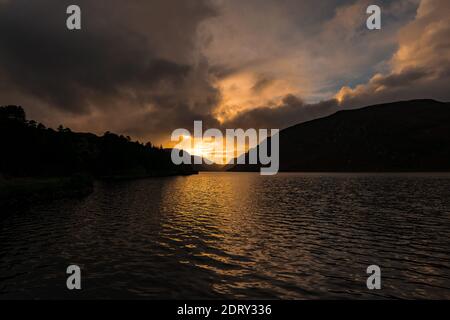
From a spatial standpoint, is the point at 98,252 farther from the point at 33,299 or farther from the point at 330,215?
the point at 330,215

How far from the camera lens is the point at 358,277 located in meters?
17.5

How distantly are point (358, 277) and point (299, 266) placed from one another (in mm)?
3841

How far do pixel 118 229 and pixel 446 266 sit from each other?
31687 millimetres

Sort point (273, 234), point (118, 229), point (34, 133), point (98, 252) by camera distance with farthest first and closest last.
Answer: point (34, 133) < point (118, 229) < point (273, 234) < point (98, 252)

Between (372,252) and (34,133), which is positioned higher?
(34,133)

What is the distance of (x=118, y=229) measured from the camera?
32.2m

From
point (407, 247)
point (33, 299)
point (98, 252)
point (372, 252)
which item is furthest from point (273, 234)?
point (33, 299)
